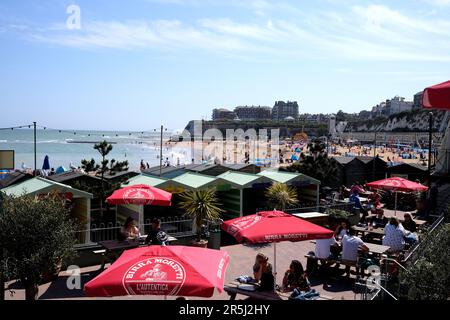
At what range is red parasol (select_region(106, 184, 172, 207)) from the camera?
33.7 ft

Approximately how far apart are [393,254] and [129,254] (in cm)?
652

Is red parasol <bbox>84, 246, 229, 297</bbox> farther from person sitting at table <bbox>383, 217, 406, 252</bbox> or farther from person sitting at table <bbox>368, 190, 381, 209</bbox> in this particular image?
person sitting at table <bbox>368, 190, 381, 209</bbox>

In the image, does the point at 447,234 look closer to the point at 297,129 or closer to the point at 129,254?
the point at 129,254

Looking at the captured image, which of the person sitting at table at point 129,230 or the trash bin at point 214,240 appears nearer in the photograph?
the person sitting at table at point 129,230

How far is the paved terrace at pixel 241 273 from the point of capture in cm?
809

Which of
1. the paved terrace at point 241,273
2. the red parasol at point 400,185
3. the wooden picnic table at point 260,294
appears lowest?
the paved terrace at point 241,273

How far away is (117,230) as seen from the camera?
39.6 ft

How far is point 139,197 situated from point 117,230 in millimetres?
2252

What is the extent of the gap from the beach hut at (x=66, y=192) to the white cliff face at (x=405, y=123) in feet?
425

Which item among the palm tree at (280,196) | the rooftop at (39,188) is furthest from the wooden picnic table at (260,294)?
the palm tree at (280,196)

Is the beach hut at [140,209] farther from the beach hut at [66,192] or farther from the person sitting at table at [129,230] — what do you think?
the person sitting at table at [129,230]

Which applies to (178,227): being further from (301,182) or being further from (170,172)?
A: (301,182)

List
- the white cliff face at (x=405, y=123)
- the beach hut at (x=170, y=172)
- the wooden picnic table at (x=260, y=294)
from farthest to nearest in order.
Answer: the white cliff face at (x=405, y=123) < the beach hut at (x=170, y=172) < the wooden picnic table at (x=260, y=294)

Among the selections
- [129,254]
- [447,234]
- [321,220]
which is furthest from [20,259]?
[321,220]
